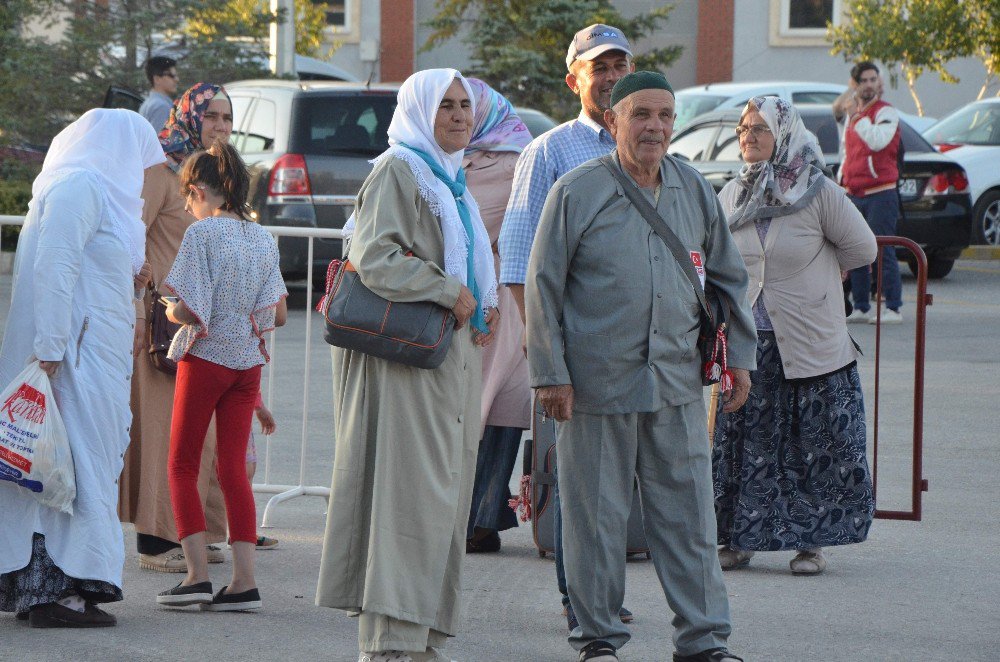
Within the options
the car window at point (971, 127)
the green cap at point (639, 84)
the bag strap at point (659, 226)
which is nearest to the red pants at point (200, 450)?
the bag strap at point (659, 226)

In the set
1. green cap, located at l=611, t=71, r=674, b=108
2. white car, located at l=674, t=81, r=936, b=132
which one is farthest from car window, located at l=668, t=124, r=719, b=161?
green cap, located at l=611, t=71, r=674, b=108

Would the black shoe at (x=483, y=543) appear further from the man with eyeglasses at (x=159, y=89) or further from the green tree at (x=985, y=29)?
the green tree at (x=985, y=29)

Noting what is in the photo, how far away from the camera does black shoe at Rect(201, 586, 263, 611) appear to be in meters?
5.58

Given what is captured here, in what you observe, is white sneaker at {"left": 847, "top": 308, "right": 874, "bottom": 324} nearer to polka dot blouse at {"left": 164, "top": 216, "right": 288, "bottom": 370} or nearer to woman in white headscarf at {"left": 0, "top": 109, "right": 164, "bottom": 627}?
polka dot blouse at {"left": 164, "top": 216, "right": 288, "bottom": 370}

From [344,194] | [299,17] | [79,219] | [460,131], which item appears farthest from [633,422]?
[299,17]

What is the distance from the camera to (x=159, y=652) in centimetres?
514

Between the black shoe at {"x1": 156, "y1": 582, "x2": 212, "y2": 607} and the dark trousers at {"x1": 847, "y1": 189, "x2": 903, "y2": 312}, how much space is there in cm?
824

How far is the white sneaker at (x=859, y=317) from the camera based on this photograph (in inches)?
512

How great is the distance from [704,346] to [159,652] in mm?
2003

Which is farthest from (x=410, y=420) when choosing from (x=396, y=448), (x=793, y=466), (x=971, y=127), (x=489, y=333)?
(x=971, y=127)

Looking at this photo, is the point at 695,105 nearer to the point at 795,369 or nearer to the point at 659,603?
the point at 795,369

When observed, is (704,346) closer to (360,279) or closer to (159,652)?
(360,279)

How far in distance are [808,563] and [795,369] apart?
773 millimetres

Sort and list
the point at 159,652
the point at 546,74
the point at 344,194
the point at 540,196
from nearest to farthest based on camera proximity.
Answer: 1. the point at 159,652
2. the point at 540,196
3. the point at 344,194
4. the point at 546,74
